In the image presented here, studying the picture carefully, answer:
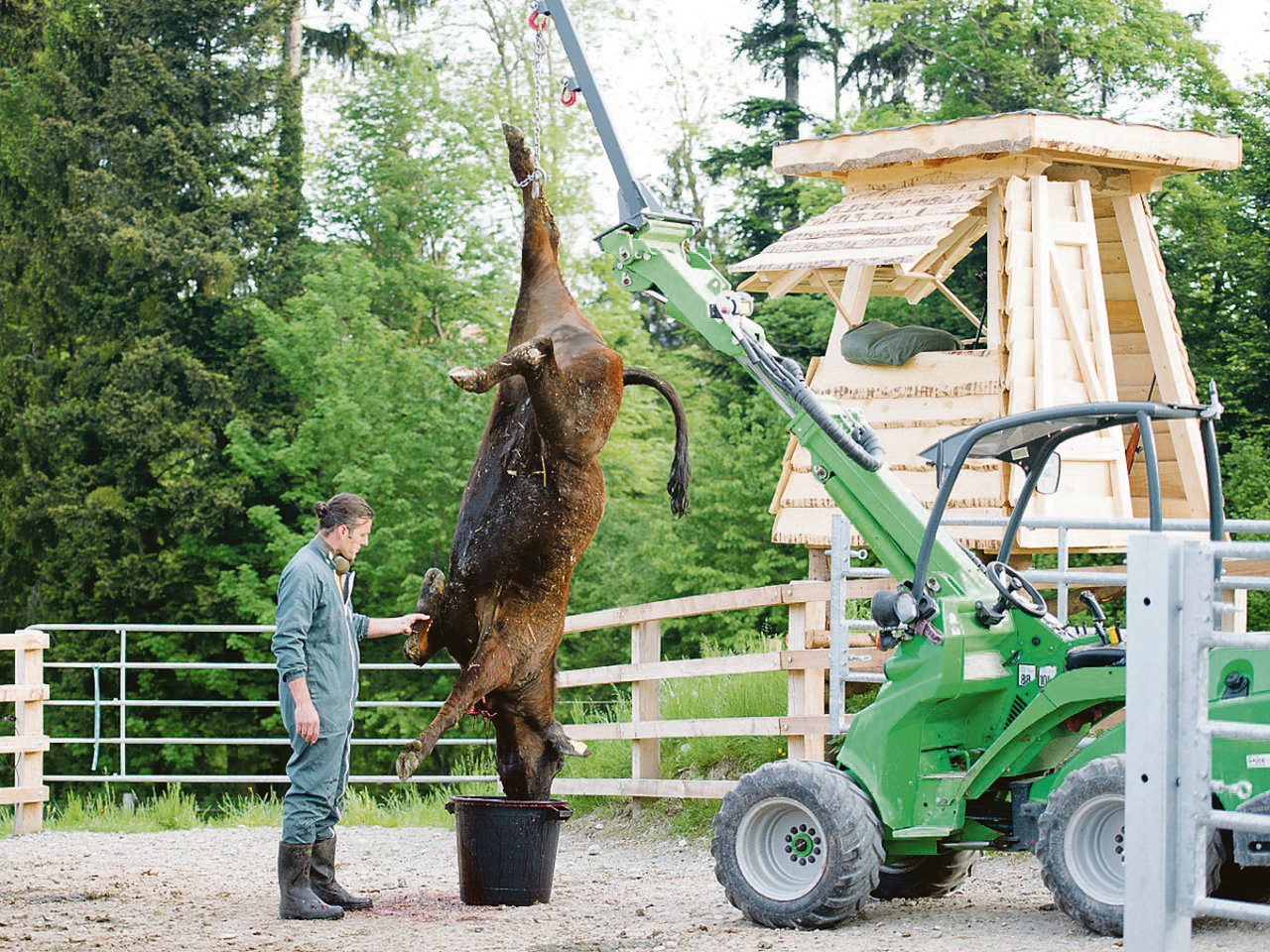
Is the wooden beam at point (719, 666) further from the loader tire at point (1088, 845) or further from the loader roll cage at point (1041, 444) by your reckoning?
the loader tire at point (1088, 845)

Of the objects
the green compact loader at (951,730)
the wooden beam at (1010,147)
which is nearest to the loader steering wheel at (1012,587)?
the green compact loader at (951,730)

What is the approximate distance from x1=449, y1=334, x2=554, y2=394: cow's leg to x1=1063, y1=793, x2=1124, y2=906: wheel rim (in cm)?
287

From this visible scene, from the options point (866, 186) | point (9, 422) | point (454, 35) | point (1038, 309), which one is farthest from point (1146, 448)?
point (454, 35)

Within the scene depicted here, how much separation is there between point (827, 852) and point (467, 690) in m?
1.77

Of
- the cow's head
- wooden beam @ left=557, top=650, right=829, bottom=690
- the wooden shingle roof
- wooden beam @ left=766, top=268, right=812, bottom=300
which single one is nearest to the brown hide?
the cow's head

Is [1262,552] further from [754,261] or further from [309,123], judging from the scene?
[309,123]

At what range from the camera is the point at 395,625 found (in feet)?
25.6

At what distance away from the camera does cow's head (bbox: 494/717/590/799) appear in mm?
7727

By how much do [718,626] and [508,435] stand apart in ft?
54.8

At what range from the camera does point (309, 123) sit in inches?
1250

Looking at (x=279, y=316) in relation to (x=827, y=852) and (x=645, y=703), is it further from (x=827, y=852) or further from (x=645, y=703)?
(x=827, y=852)

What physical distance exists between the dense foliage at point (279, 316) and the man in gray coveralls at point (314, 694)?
15.4 m

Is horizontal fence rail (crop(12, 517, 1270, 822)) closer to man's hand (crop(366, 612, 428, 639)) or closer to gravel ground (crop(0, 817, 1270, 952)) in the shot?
gravel ground (crop(0, 817, 1270, 952))

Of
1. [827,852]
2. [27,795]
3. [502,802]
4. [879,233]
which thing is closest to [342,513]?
[502,802]
